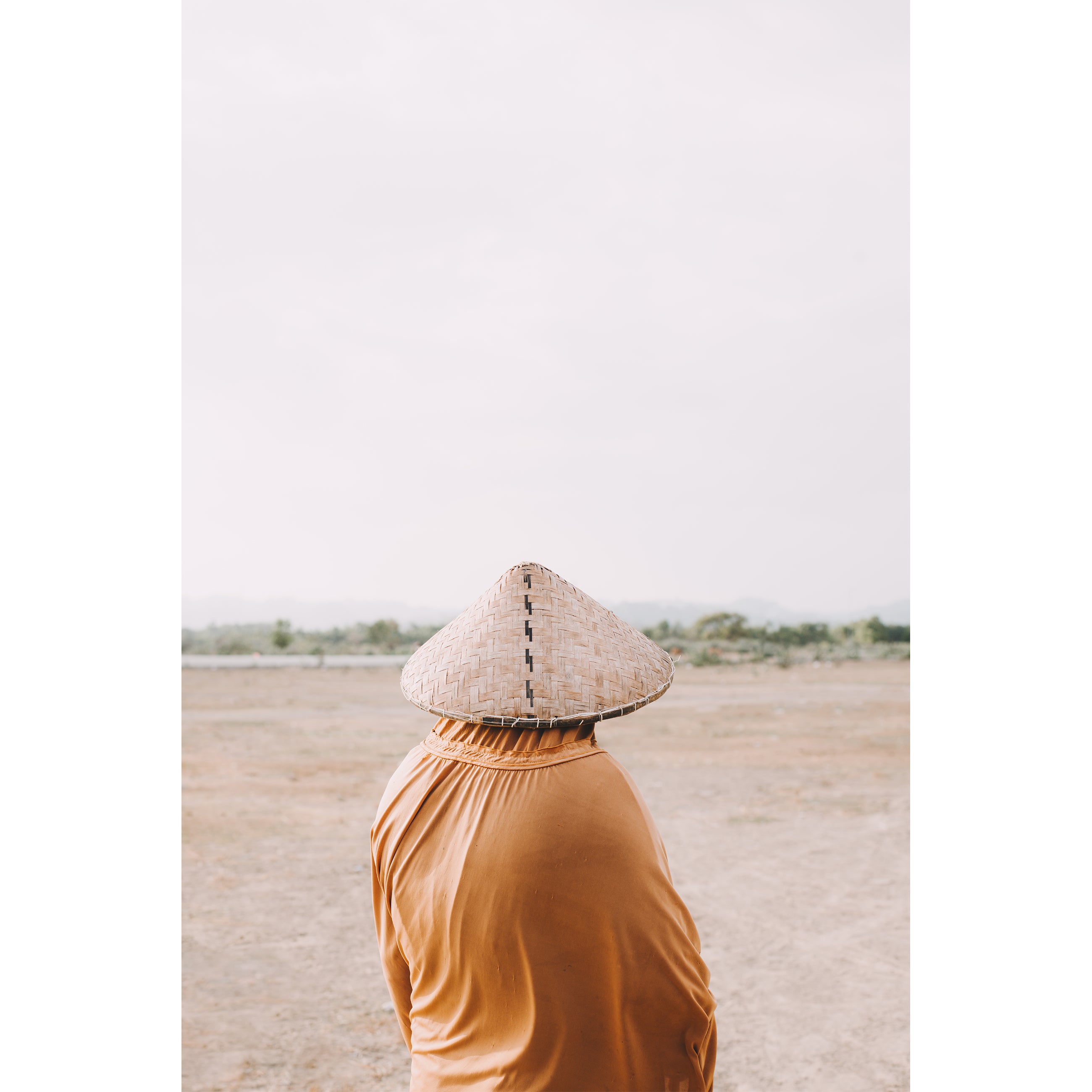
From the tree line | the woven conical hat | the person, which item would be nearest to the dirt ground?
the person

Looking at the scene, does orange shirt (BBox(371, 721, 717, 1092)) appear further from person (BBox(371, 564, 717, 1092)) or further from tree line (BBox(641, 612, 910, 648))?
tree line (BBox(641, 612, 910, 648))

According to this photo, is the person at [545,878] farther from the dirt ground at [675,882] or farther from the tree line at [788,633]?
the tree line at [788,633]

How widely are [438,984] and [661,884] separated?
0.50 m

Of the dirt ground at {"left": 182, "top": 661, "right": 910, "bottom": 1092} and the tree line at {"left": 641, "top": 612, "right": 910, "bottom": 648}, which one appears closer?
the dirt ground at {"left": 182, "top": 661, "right": 910, "bottom": 1092}

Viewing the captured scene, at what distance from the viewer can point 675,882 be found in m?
6.15

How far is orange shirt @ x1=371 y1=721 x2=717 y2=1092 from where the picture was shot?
1.46 metres

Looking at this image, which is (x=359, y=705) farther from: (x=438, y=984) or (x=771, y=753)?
(x=438, y=984)

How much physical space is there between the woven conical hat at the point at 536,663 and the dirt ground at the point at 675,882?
2805 mm

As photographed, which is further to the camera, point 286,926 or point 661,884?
point 286,926

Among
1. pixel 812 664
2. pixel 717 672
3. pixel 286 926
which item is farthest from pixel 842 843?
pixel 812 664

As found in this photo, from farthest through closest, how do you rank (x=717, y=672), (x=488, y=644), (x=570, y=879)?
(x=717, y=672), (x=488, y=644), (x=570, y=879)

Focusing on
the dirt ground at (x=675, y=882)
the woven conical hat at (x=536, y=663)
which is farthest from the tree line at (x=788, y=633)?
the woven conical hat at (x=536, y=663)

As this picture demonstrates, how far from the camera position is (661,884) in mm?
1483

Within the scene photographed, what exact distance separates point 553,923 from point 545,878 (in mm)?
86
